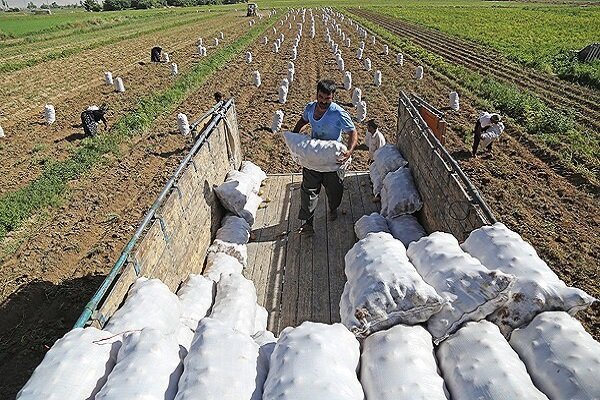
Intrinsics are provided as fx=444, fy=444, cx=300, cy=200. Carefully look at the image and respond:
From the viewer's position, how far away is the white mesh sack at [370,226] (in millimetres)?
5367

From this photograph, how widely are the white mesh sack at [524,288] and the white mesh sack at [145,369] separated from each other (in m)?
2.01

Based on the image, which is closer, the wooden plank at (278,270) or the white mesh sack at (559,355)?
the white mesh sack at (559,355)

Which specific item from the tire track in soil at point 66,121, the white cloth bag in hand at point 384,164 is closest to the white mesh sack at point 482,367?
the white cloth bag in hand at point 384,164

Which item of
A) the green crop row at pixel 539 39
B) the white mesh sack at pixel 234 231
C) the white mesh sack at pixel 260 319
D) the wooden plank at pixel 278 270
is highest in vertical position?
the white mesh sack at pixel 260 319

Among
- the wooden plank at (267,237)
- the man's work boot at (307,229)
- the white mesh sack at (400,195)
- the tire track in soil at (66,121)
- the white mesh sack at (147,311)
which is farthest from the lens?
the tire track in soil at (66,121)

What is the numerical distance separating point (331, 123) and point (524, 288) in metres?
3.30

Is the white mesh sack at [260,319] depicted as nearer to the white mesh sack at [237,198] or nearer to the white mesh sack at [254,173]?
the white mesh sack at [237,198]

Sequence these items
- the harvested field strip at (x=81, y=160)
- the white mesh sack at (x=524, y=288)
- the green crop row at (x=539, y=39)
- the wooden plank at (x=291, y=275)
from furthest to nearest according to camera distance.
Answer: the green crop row at (x=539, y=39) → the harvested field strip at (x=81, y=160) → the wooden plank at (x=291, y=275) → the white mesh sack at (x=524, y=288)

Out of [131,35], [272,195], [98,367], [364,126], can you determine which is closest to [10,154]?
[272,195]

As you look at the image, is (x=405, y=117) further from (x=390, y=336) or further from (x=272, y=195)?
(x=390, y=336)

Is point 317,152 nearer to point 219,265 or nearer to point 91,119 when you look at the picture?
point 219,265

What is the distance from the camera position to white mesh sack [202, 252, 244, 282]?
485cm

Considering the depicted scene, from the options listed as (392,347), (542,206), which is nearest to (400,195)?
(392,347)

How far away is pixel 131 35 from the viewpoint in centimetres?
3925
